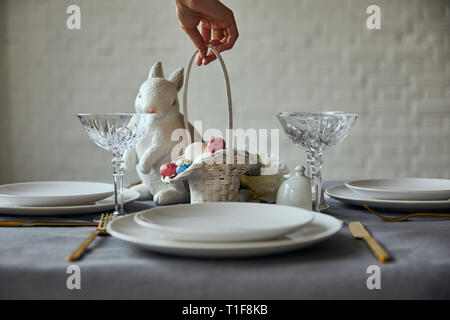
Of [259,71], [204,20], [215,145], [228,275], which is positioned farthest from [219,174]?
[259,71]

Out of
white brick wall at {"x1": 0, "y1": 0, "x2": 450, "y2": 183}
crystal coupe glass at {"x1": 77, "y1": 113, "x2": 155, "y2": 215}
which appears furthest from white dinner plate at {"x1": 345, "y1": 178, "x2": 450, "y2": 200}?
white brick wall at {"x1": 0, "y1": 0, "x2": 450, "y2": 183}

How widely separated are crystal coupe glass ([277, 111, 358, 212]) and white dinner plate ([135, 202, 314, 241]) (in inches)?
8.3

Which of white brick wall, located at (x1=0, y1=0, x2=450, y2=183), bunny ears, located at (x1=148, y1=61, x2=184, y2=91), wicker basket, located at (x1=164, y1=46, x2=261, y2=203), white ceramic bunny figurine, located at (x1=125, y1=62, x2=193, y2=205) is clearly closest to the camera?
wicker basket, located at (x1=164, y1=46, x2=261, y2=203)

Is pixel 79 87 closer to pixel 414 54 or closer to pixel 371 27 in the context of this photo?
pixel 371 27

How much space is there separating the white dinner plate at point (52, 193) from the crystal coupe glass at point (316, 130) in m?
0.42

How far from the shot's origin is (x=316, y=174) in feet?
3.10

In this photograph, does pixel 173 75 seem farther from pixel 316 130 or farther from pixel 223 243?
pixel 223 243

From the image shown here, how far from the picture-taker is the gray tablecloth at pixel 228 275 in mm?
540

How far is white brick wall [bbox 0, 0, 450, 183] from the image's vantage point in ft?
10.00

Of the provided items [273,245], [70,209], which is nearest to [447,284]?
[273,245]

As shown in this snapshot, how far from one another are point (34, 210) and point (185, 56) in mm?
→ 2340

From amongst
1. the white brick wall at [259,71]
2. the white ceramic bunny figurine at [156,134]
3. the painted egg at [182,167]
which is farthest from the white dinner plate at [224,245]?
the white brick wall at [259,71]

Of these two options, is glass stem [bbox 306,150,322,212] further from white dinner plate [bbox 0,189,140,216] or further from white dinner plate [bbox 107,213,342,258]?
white dinner plate [bbox 0,189,140,216]

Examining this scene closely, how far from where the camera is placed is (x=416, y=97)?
10.1ft
